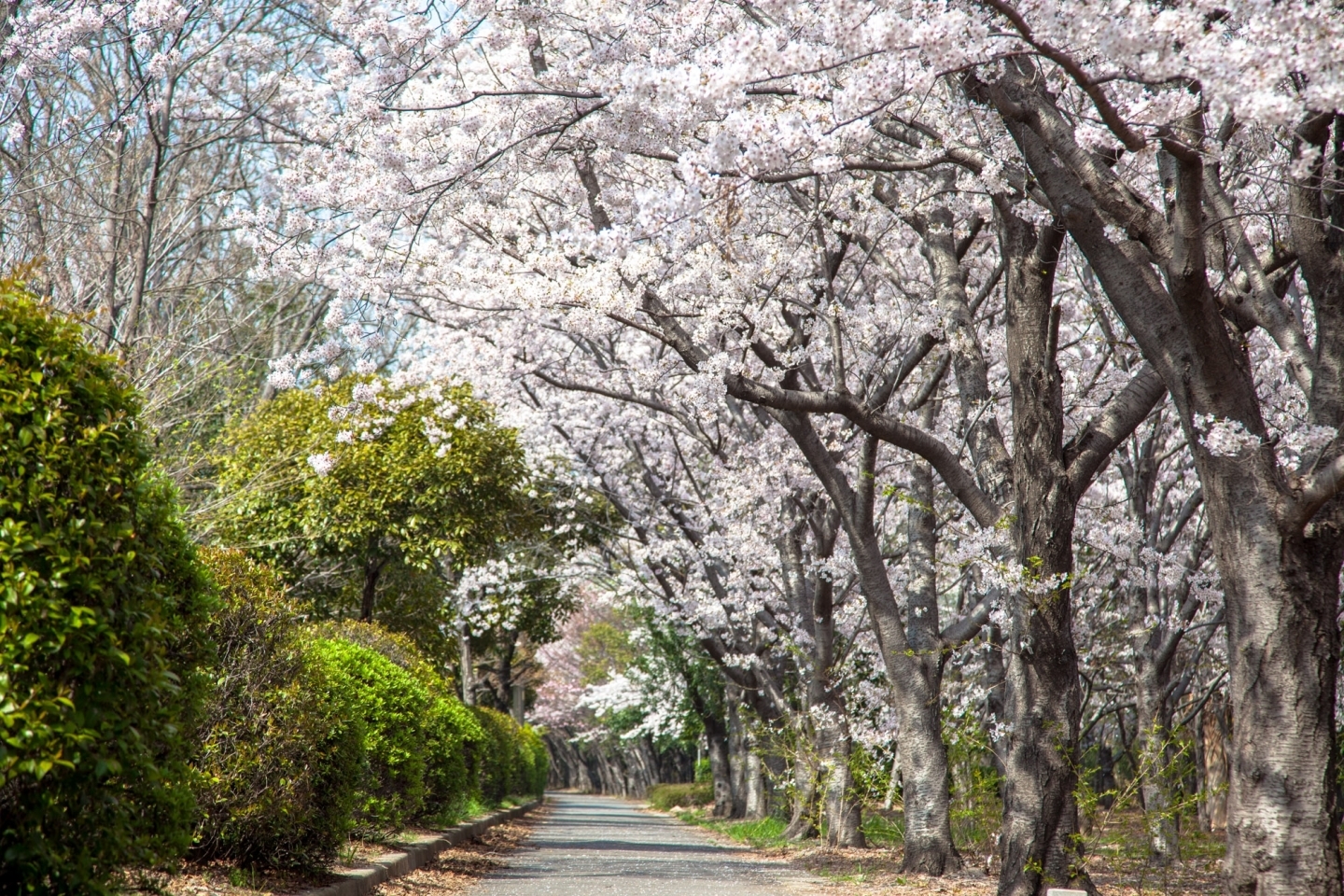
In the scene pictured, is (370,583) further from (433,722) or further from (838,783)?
(838,783)

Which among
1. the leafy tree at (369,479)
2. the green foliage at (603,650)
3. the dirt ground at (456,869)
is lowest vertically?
the dirt ground at (456,869)

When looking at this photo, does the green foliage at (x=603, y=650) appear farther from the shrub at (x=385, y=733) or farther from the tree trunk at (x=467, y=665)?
the shrub at (x=385, y=733)

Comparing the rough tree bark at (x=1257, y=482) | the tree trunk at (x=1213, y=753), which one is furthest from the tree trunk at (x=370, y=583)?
the tree trunk at (x=1213, y=753)

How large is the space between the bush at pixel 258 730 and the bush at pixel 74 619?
7.36 ft

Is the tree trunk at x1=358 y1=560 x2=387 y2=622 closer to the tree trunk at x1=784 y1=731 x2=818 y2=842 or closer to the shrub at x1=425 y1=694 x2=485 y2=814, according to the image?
the shrub at x1=425 y1=694 x2=485 y2=814

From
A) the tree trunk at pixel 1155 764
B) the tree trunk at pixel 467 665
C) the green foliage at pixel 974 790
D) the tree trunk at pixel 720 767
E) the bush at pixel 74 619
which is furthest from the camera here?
the tree trunk at pixel 720 767

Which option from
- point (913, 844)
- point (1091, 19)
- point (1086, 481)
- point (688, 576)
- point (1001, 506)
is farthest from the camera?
point (688, 576)

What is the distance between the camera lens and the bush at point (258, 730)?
6676mm

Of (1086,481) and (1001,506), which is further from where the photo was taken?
(1001,506)

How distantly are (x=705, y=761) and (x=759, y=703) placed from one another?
24622 mm

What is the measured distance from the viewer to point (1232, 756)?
5945 mm

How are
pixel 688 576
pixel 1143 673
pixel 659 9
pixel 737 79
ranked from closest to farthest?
pixel 737 79 → pixel 659 9 → pixel 1143 673 → pixel 688 576

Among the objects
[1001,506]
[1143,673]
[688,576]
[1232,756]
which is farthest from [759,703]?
[1232,756]

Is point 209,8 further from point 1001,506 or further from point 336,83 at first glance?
point 1001,506
